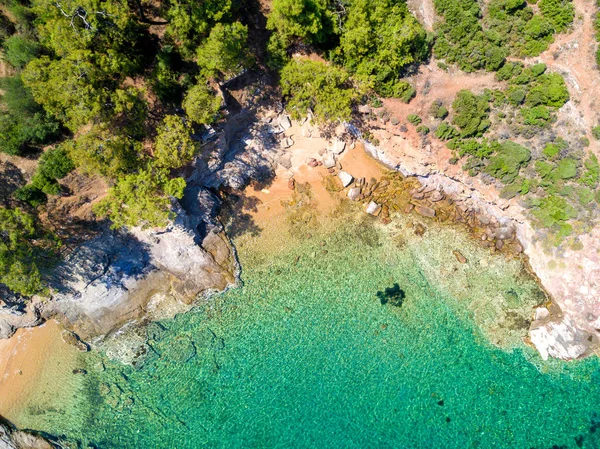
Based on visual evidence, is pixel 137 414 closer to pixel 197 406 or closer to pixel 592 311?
pixel 197 406

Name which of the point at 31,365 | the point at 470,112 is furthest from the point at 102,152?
the point at 470,112

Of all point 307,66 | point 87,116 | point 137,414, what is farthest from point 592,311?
point 87,116

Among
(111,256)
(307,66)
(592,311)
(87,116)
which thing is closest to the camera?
(87,116)

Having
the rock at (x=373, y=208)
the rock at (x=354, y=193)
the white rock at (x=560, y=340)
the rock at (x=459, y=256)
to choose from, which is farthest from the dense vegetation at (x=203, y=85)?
the white rock at (x=560, y=340)

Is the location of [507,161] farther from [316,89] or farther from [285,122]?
[285,122]

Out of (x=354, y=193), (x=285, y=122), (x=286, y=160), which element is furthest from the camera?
(x=286, y=160)


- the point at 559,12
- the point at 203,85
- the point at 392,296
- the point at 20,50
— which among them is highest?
the point at 559,12

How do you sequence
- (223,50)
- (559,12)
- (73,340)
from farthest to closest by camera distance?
(73,340) → (559,12) → (223,50)
